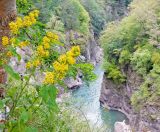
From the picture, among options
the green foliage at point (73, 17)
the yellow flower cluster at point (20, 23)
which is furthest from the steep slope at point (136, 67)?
the yellow flower cluster at point (20, 23)

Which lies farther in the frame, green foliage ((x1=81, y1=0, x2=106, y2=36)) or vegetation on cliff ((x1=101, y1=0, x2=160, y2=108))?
green foliage ((x1=81, y1=0, x2=106, y2=36))

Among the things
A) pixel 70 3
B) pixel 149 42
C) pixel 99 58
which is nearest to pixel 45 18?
pixel 70 3

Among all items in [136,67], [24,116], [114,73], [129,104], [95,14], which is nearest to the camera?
[24,116]

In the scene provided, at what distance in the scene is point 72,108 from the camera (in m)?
4.87

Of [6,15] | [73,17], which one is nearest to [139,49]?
[73,17]

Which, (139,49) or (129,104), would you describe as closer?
(139,49)

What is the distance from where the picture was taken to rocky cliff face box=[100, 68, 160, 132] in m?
17.7

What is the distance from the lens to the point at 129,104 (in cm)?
2275

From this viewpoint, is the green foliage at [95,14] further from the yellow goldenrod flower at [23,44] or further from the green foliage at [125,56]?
the yellow goldenrod flower at [23,44]

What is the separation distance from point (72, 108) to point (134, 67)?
17.6m

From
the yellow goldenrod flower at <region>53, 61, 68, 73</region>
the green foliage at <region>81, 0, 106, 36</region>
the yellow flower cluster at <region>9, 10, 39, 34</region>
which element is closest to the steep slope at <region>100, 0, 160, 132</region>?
the green foliage at <region>81, 0, 106, 36</region>

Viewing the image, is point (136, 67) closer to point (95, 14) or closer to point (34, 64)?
point (34, 64)

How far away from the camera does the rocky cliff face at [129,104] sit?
17672mm

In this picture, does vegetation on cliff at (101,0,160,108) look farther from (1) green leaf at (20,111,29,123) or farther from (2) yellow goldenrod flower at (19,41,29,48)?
(1) green leaf at (20,111,29,123)
